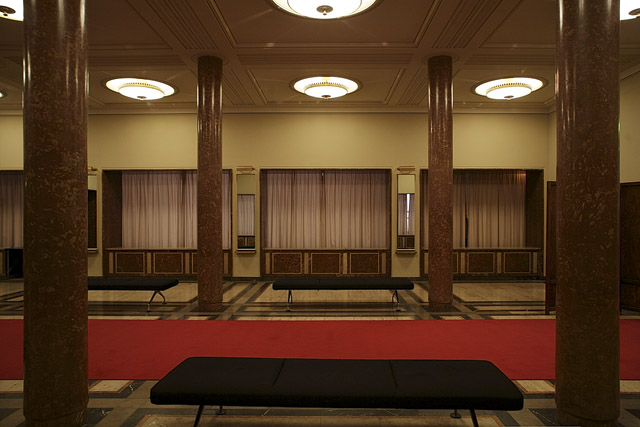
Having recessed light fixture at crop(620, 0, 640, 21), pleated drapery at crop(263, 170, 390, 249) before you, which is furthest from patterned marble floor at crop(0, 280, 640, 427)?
recessed light fixture at crop(620, 0, 640, 21)

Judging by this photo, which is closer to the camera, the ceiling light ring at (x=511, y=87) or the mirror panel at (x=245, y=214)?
the ceiling light ring at (x=511, y=87)

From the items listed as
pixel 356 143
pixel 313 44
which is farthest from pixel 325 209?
pixel 313 44

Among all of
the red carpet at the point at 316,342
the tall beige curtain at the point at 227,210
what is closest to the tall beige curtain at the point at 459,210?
the red carpet at the point at 316,342

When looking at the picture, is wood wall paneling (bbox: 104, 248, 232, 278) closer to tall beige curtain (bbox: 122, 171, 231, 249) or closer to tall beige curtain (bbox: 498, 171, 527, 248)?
tall beige curtain (bbox: 122, 171, 231, 249)

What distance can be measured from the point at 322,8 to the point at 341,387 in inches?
201

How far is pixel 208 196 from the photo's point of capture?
749 centimetres

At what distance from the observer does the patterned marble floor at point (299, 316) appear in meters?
3.42

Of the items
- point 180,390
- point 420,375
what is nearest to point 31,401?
point 180,390

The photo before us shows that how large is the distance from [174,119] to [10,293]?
5733 mm

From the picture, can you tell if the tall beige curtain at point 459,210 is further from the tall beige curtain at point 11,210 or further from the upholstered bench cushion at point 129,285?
the tall beige curtain at point 11,210

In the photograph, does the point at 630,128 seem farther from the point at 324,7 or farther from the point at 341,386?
the point at 341,386

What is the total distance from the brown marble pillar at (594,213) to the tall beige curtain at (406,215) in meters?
8.02

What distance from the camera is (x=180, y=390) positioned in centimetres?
292

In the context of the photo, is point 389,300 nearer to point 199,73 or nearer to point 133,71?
point 199,73
